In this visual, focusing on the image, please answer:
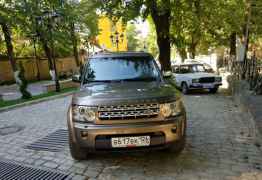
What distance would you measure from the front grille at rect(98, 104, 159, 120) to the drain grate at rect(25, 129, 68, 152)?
1865 millimetres

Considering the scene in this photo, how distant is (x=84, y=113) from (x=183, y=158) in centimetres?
186

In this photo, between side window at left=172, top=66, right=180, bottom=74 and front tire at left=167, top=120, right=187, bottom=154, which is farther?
side window at left=172, top=66, right=180, bottom=74

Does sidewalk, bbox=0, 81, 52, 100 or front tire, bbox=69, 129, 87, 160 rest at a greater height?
front tire, bbox=69, 129, 87, 160

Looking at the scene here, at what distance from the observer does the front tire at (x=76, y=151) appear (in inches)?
164

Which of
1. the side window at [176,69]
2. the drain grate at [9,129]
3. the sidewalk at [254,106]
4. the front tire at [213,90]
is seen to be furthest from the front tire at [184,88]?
the drain grate at [9,129]

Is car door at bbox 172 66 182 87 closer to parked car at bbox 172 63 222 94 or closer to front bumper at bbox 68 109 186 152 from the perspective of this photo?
parked car at bbox 172 63 222 94

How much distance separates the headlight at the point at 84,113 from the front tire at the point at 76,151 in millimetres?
352

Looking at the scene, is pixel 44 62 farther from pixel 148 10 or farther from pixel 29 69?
pixel 148 10

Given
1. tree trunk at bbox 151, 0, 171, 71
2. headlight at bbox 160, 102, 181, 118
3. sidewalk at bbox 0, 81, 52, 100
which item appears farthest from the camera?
sidewalk at bbox 0, 81, 52, 100

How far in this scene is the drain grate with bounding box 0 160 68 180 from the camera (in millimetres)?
4074

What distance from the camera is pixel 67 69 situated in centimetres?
3841

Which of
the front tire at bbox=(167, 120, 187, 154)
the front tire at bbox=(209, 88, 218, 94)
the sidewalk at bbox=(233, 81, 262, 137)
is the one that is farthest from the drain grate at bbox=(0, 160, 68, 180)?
the front tire at bbox=(209, 88, 218, 94)

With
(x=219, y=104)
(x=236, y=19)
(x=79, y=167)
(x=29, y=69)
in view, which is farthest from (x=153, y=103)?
(x=29, y=69)

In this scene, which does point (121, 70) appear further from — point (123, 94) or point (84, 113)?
point (84, 113)
